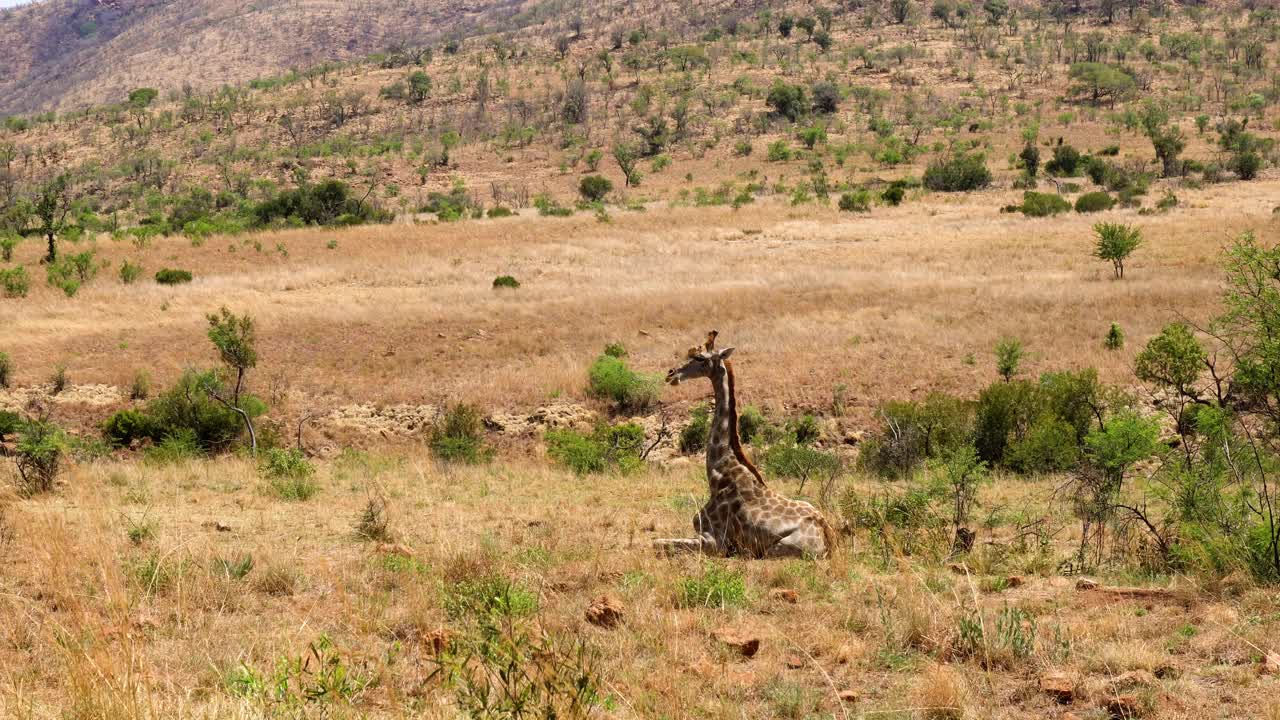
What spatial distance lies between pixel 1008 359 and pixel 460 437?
1081 centimetres

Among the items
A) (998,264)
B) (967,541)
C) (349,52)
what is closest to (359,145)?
(998,264)

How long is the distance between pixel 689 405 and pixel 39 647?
1549 cm

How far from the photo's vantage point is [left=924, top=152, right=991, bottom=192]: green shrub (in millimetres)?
49688

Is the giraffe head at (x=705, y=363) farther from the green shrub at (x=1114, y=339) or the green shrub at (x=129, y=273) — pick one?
the green shrub at (x=129, y=273)

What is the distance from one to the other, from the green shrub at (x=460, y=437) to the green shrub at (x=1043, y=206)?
94.1 feet

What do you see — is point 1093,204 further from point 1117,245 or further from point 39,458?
point 39,458

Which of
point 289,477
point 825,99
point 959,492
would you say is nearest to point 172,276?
point 289,477

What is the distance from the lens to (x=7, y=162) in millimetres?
77562

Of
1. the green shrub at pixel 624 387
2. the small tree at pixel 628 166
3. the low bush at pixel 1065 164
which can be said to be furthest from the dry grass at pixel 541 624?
the small tree at pixel 628 166

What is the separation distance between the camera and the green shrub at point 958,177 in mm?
49688

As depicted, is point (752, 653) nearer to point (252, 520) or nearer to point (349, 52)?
point (252, 520)

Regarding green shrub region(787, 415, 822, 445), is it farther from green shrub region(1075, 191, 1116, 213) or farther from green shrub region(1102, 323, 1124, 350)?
green shrub region(1075, 191, 1116, 213)

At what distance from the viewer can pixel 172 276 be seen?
106 feet

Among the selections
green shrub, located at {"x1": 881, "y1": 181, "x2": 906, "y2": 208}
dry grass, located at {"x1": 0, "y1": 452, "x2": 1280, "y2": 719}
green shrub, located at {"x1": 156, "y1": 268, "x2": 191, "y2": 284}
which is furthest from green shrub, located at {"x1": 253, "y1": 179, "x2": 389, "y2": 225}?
dry grass, located at {"x1": 0, "y1": 452, "x2": 1280, "y2": 719}
